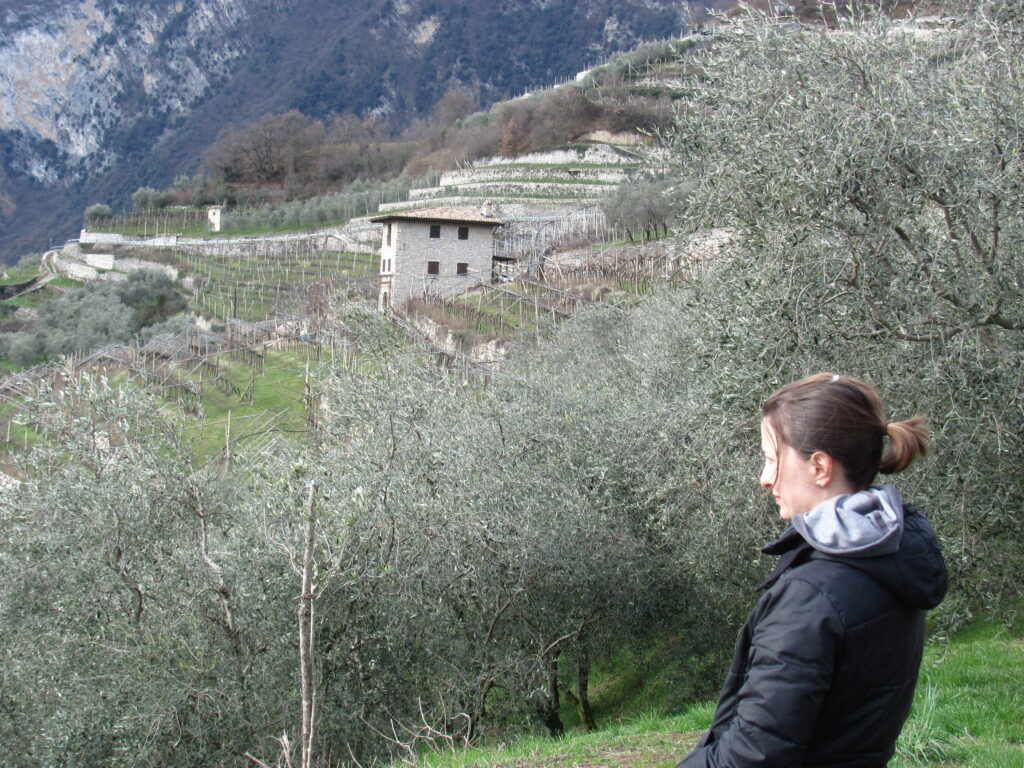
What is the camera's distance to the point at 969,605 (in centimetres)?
720

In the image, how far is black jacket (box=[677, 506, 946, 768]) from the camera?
2.14 meters

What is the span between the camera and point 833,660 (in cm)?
215

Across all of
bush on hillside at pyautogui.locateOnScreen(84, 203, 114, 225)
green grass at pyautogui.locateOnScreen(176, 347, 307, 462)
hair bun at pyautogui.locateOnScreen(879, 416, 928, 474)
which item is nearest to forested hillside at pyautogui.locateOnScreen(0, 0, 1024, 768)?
hair bun at pyautogui.locateOnScreen(879, 416, 928, 474)

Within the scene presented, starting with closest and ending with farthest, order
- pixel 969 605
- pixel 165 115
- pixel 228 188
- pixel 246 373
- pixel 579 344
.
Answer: pixel 969 605, pixel 579 344, pixel 246 373, pixel 228 188, pixel 165 115

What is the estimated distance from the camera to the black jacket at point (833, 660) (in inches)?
84.1

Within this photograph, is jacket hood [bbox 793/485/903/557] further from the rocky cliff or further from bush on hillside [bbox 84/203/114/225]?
the rocky cliff

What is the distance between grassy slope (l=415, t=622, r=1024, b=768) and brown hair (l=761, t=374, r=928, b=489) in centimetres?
359

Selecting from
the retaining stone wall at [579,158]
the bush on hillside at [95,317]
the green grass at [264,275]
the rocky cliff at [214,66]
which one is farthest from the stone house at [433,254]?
the rocky cliff at [214,66]

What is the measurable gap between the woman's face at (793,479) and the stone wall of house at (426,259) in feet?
136

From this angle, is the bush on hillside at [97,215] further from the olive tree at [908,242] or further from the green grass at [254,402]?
the olive tree at [908,242]

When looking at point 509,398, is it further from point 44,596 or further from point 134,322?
point 134,322

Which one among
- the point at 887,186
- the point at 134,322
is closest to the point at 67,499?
the point at 887,186

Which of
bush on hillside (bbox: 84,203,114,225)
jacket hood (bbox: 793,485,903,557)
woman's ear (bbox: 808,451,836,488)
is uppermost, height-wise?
bush on hillside (bbox: 84,203,114,225)

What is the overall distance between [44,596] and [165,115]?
17997 centimetres
